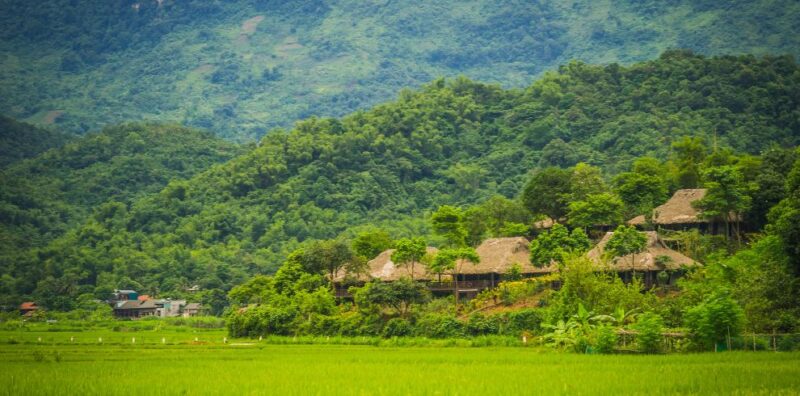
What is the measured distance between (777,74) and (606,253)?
56.7 metres

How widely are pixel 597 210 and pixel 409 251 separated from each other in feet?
33.0

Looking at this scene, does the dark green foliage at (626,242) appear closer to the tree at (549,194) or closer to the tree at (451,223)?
the tree at (549,194)

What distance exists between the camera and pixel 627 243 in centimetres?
4462

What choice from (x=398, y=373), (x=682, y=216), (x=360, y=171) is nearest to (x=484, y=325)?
(x=682, y=216)

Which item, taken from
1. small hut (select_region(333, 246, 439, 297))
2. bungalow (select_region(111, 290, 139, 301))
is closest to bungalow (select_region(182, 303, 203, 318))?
bungalow (select_region(111, 290, 139, 301))

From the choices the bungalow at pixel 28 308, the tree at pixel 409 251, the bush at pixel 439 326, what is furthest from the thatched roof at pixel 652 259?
the bungalow at pixel 28 308

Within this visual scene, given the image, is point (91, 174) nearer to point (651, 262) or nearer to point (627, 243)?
point (627, 243)

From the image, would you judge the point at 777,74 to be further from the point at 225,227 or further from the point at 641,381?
the point at 641,381

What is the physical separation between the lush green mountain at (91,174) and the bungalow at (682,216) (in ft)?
213

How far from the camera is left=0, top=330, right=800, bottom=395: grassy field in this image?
21.9 meters

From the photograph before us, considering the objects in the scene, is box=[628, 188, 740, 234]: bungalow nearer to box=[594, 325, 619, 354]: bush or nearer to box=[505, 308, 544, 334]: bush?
box=[505, 308, 544, 334]: bush

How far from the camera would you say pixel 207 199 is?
97.6 m

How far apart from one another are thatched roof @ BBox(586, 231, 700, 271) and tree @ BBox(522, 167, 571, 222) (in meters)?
9.24

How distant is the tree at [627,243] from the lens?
1750 inches
